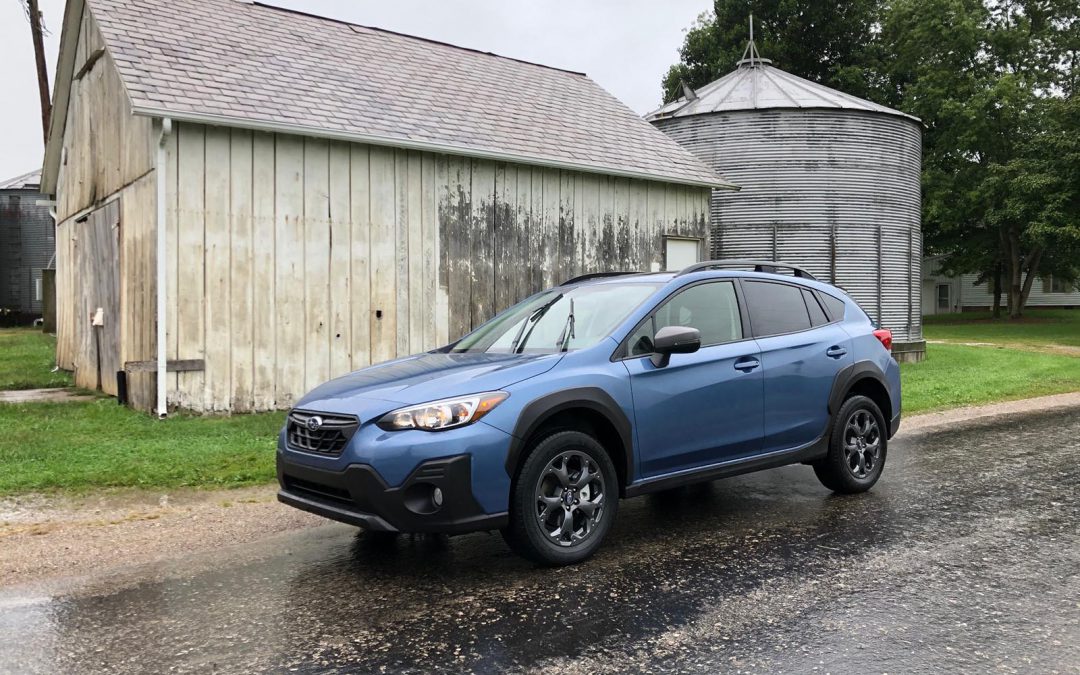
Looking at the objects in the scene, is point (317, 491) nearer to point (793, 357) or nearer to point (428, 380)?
point (428, 380)

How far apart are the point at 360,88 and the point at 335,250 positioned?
3010mm

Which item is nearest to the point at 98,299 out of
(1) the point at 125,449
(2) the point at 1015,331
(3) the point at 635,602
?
(1) the point at 125,449

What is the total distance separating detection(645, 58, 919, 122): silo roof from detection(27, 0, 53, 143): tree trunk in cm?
1779

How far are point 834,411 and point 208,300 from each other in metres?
7.87

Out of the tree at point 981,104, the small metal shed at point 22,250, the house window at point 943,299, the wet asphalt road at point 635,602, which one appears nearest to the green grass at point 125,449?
the wet asphalt road at point 635,602

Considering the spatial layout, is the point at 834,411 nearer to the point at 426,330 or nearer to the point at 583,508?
the point at 583,508

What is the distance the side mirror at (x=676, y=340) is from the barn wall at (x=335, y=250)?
744 centimetres

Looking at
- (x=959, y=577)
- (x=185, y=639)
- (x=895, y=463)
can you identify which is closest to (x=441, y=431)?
(x=185, y=639)

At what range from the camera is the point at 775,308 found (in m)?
6.48

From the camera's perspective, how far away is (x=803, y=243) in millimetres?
18844

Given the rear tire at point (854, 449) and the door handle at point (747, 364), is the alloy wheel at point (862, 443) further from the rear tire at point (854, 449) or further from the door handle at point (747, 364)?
the door handle at point (747, 364)

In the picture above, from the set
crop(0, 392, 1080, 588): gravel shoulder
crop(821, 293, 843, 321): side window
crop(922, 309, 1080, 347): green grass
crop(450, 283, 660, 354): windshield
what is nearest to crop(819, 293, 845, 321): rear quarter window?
crop(821, 293, 843, 321): side window

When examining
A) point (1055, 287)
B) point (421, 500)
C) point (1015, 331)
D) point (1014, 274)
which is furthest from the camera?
point (1055, 287)

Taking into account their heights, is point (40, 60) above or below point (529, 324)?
above
